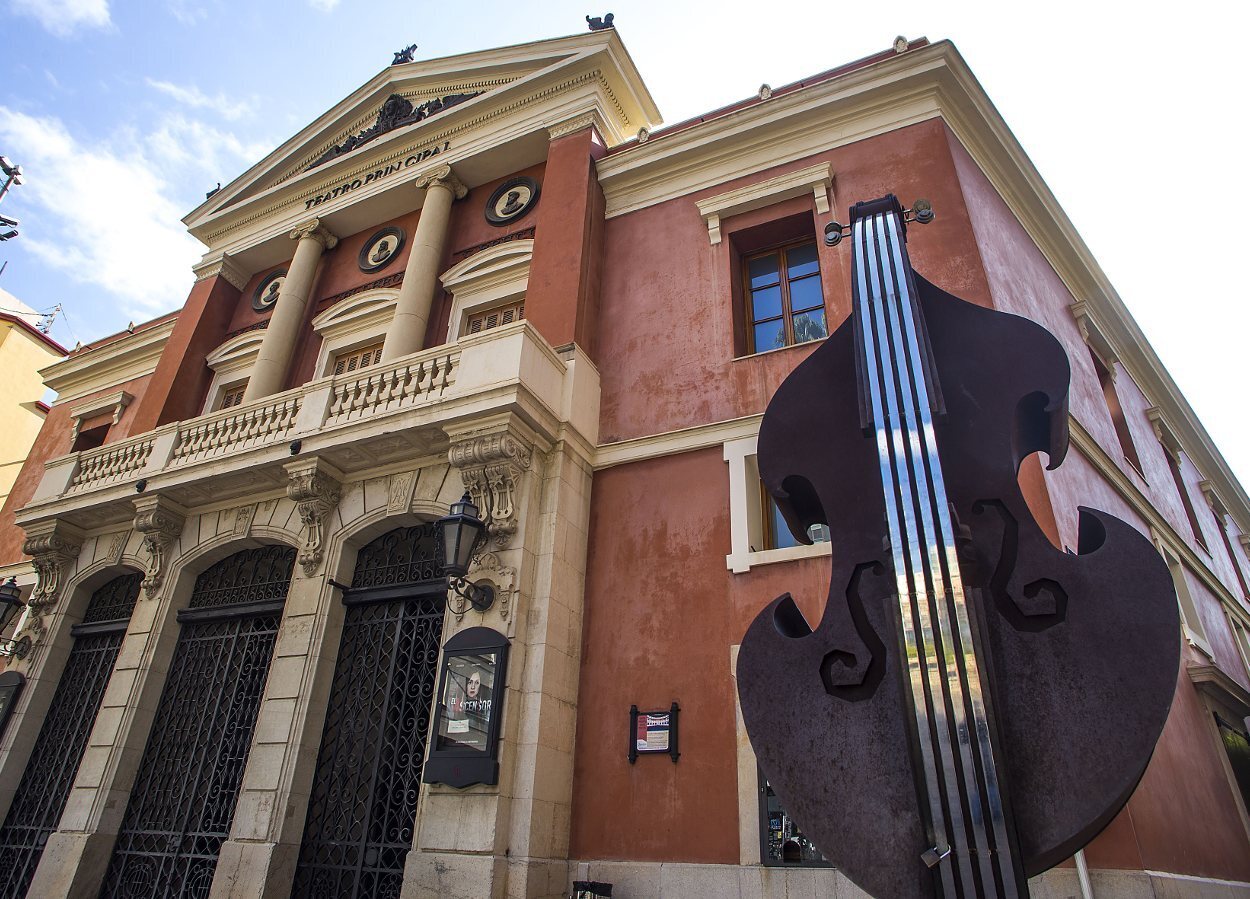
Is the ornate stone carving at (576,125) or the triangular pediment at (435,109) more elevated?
the triangular pediment at (435,109)

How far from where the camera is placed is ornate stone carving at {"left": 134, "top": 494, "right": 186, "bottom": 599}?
1062cm

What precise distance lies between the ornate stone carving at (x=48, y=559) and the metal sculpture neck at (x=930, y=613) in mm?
12906

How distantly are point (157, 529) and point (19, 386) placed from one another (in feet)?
58.8

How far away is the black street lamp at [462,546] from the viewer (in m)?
7.39

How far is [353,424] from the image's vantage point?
9.16 m

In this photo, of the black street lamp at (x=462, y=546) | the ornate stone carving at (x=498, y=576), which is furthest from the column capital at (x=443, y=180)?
the ornate stone carving at (x=498, y=576)

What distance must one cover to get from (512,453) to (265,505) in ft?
13.9

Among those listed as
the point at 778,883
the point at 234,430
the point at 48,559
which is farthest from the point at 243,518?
the point at 778,883

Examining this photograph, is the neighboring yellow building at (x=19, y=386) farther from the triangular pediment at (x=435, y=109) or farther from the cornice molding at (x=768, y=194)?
the cornice molding at (x=768, y=194)

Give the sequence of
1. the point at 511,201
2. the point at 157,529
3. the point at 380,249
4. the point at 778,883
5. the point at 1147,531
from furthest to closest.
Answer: the point at 380,249 < the point at 511,201 < the point at 1147,531 < the point at 157,529 < the point at 778,883

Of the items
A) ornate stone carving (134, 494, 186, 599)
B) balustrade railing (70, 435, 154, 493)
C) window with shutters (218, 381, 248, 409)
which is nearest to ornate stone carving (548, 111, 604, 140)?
window with shutters (218, 381, 248, 409)

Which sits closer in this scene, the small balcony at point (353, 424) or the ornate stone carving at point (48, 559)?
the small balcony at point (353, 424)

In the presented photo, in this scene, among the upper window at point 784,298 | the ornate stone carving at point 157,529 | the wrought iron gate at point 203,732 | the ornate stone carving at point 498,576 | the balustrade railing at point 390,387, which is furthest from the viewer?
the ornate stone carving at point 157,529

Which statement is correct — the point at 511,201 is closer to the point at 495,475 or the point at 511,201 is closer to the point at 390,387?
the point at 390,387
